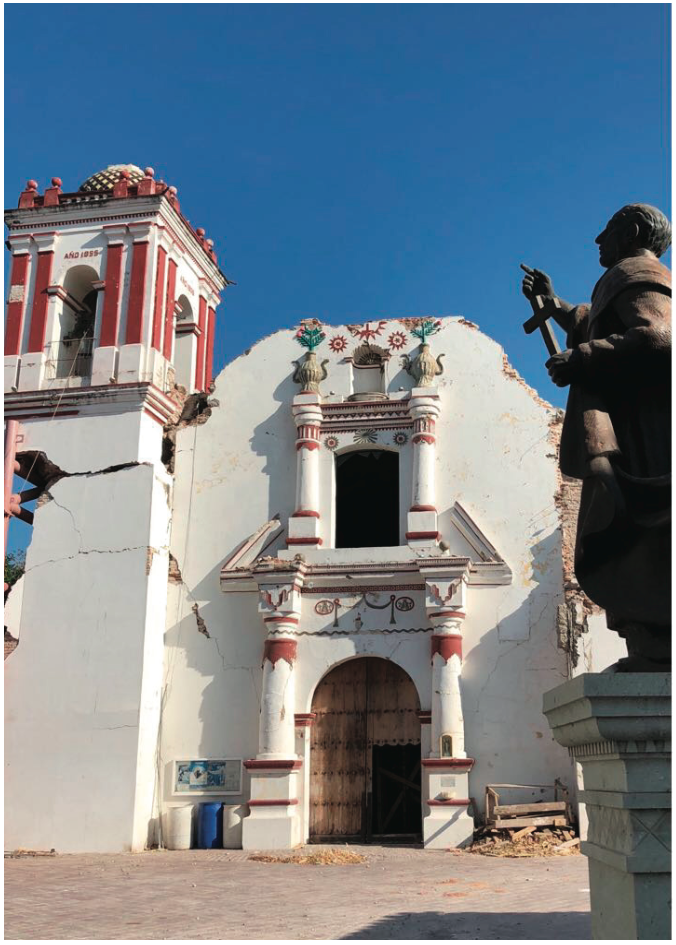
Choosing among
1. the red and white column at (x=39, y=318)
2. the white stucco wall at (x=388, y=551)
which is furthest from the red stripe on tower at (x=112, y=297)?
the white stucco wall at (x=388, y=551)

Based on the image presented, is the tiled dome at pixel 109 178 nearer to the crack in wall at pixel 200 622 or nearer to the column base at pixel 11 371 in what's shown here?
the column base at pixel 11 371

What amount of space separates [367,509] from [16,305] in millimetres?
7009

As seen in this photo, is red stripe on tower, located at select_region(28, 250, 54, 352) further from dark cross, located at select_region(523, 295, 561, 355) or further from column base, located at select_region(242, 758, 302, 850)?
dark cross, located at select_region(523, 295, 561, 355)

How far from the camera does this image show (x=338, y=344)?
1556 cm

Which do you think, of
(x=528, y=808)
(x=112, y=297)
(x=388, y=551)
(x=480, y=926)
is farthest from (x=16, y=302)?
(x=480, y=926)

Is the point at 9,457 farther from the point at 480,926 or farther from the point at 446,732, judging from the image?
the point at 480,926

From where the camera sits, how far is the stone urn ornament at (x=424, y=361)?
14.9 meters

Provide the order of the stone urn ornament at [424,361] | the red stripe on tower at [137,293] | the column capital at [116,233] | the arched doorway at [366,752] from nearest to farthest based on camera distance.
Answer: the arched doorway at [366,752] < the stone urn ornament at [424,361] < the red stripe on tower at [137,293] < the column capital at [116,233]

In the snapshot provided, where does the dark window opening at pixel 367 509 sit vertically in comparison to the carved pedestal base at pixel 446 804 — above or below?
above

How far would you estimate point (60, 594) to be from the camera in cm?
1391

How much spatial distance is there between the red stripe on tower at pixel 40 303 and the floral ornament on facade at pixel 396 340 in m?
5.67

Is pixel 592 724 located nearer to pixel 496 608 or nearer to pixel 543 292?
pixel 543 292

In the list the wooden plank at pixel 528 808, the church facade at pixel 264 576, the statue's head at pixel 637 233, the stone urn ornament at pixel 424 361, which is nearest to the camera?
the statue's head at pixel 637 233

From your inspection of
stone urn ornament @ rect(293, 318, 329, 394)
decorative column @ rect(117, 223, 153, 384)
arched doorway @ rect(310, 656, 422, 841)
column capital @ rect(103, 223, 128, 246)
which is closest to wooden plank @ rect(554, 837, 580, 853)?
arched doorway @ rect(310, 656, 422, 841)
